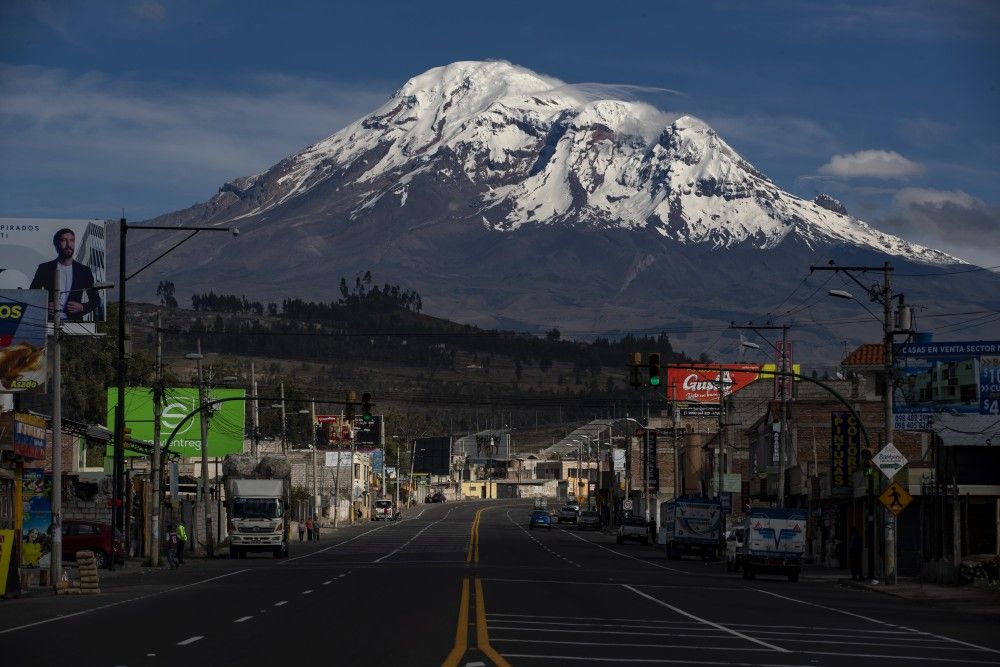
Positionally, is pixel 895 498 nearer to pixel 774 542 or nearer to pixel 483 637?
pixel 774 542

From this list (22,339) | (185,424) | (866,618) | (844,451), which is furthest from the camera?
(185,424)

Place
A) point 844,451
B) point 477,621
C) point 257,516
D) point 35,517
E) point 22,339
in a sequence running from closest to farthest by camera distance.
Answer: point 477,621
point 22,339
point 35,517
point 844,451
point 257,516

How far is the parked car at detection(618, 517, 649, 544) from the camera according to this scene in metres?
103

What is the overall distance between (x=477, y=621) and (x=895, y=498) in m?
24.5

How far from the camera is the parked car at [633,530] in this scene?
10288 cm

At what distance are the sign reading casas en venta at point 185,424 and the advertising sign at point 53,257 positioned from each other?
26.8 ft

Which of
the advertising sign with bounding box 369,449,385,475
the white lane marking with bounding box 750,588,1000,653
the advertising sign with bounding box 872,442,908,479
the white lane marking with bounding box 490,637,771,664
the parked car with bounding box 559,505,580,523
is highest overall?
the advertising sign with bounding box 872,442,908,479

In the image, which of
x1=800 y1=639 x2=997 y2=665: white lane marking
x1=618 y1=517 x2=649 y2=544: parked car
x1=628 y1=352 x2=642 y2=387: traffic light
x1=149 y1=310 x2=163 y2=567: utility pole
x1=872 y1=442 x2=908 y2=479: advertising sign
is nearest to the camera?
x1=800 y1=639 x2=997 y2=665: white lane marking

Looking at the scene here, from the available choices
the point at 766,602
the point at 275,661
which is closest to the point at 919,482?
the point at 766,602

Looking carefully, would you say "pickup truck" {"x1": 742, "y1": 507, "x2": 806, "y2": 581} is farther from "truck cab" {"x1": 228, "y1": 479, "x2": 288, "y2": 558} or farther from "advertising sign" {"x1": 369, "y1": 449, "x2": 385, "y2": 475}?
"advertising sign" {"x1": 369, "y1": 449, "x2": 385, "y2": 475}

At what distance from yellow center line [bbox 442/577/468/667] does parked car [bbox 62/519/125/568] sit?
78.8ft

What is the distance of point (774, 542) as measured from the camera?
199 ft

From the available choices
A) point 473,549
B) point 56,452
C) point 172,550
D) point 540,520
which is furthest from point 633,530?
point 56,452

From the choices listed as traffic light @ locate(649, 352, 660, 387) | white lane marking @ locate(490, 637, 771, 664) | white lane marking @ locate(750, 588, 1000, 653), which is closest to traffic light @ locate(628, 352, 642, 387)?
traffic light @ locate(649, 352, 660, 387)
